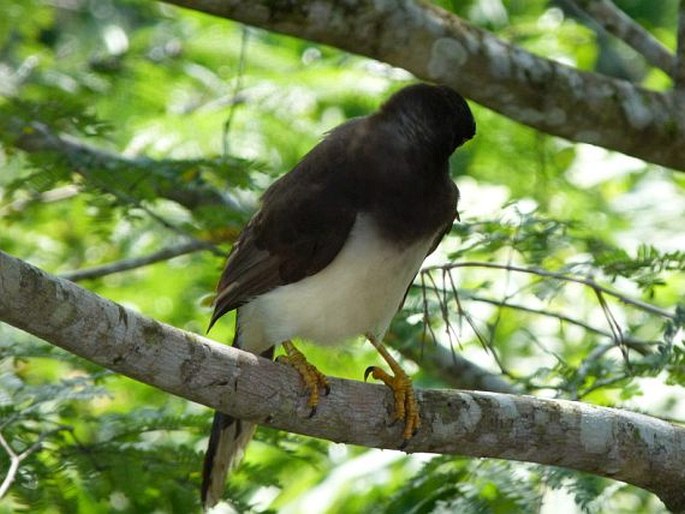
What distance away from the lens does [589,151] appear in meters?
7.95

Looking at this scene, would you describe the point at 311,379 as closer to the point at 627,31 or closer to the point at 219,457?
the point at 219,457

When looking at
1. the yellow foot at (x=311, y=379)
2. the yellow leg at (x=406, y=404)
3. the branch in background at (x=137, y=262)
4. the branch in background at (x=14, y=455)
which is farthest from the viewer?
the branch in background at (x=137, y=262)

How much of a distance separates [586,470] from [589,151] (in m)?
3.93

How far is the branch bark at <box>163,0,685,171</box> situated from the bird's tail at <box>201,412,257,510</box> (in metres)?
1.48

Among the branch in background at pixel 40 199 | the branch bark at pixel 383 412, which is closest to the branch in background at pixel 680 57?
the branch bark at pixel 383 412

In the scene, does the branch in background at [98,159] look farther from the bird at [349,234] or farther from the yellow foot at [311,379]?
the yellow foot at [311,379]

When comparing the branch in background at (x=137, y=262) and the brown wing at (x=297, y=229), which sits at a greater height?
the brown wing at (x=297, y=229)

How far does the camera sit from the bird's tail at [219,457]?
15.6 ft

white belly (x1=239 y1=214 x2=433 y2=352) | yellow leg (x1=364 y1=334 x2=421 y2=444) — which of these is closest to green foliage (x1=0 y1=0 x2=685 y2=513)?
white belly (x1=239 y1=214 x2=433 y2=352)

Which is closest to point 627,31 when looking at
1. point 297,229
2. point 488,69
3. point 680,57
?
point 680,57

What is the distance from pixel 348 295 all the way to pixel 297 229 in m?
0.31

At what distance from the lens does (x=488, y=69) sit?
5316mm

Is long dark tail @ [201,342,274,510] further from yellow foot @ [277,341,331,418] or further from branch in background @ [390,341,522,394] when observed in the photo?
branch in background @ [390,341,522,394]

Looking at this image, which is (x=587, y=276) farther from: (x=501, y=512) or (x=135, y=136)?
(x=135, y=136)
